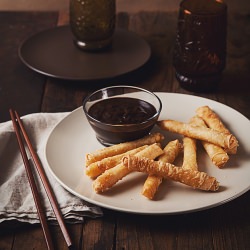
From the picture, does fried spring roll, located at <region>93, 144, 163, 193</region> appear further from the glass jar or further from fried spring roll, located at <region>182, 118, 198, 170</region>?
the glass jar

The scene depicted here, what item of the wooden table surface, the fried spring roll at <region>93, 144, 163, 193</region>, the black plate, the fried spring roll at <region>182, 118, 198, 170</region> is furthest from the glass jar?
the fried spring roll at <region>93, 144, 163, 193</region>

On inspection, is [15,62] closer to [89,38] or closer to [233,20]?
[89,38]

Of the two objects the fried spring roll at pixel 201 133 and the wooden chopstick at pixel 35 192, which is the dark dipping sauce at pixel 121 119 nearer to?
the fried spring roll at pixel 201 133

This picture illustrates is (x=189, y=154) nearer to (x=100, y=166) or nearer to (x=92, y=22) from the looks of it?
(x=100, y=166)

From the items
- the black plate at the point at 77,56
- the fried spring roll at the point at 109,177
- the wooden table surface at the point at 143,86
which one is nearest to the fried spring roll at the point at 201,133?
the wooden table surface at the point at 143,86

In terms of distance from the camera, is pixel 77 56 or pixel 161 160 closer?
pixel 161 160

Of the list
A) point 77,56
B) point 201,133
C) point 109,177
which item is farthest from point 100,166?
point 77,56

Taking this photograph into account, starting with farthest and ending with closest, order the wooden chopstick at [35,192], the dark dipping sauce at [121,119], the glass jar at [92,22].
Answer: the glass jar at [92,22] < the dark dipping sauce at [121,119] < the wooden chopstick at [35,192]
